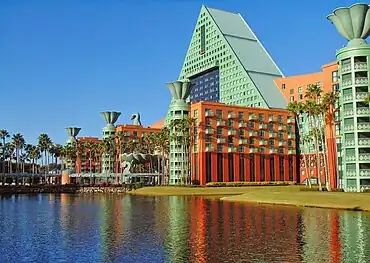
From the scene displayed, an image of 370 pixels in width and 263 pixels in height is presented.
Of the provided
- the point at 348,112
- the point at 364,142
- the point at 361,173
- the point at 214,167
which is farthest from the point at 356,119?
the point at 214,167

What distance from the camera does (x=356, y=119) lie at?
88.1 meters

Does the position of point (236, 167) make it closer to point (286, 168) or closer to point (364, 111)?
point (286, 168)

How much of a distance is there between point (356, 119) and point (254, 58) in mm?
100261

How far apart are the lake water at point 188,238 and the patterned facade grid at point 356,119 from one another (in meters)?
33.9

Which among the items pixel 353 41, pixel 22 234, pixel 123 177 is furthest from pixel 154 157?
pixel 22 234

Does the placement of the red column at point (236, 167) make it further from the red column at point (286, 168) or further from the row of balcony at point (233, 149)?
the red column at point (286, 168)

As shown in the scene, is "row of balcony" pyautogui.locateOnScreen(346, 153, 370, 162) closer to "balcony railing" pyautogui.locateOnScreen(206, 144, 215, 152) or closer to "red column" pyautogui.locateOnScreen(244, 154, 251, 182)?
"balcony railing" pyautogui.locateOnScreen(206, 144, 215, 152)

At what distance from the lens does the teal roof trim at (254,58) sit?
171250mm

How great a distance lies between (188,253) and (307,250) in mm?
7963

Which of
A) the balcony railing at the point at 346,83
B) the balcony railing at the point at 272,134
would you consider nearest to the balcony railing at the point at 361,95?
the balcony railing at the point at 346,83

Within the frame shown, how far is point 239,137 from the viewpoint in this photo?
495ft

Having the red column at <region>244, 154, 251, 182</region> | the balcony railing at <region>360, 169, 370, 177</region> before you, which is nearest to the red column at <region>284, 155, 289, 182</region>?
the red column at <region>244, 154, 251, 182</region>

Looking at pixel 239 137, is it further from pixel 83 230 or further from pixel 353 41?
pixel 83 230

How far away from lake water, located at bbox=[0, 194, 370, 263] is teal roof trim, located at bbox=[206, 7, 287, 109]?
119 metres
